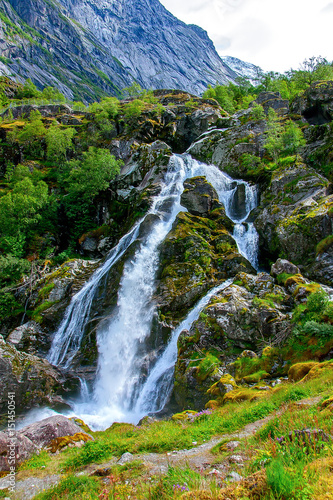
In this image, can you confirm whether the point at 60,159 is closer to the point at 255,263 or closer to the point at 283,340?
the point at 255,263

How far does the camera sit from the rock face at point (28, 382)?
16250 mm

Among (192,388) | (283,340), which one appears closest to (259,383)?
(283,340)

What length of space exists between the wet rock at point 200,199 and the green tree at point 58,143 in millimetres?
28720

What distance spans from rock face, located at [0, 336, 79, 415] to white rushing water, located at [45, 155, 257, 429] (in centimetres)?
139

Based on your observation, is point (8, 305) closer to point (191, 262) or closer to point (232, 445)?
point (191, 262)

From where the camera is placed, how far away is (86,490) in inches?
185

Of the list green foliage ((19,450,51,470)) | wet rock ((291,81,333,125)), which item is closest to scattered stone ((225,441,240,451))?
green foliage ((19,450,51,470))

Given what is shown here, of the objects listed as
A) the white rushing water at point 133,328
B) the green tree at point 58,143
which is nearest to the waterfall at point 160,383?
the white rushing water at point 133,328

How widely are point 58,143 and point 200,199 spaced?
30963 millimetres

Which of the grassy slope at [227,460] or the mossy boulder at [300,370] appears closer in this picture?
the grassy slope at [227,460]

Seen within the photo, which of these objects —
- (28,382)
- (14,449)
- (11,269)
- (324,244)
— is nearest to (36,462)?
(14,449)

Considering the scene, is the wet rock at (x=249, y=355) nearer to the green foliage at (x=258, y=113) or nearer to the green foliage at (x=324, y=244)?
the green foliage at (x=324, y=244)

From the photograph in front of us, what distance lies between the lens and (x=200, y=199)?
26.6 metres

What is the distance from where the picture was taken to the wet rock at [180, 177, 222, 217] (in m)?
26.3
